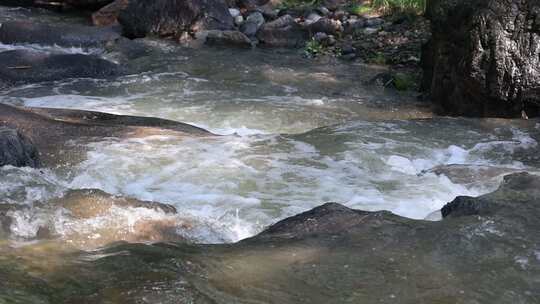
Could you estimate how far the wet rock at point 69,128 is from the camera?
6086 mm

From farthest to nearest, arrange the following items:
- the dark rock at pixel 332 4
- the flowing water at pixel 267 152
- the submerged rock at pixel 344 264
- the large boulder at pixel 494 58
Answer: the dark rock at pixel 332 4, the large boulder at pixel 494 58, the flowing water at pixel 267 152, the submerged rock at pixel 344 264

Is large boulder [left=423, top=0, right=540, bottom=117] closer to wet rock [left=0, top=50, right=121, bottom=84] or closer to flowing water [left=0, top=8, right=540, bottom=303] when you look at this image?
flowing water [left=0, top=8, right=540, bottom=303]

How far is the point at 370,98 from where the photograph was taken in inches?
374

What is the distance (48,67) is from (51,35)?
7.13ft

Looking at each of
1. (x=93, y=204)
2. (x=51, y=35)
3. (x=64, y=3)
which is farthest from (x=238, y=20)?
(x=93, y=204)

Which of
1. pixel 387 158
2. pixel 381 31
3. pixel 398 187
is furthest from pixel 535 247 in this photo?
pixel 381 31

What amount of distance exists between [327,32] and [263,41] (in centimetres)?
118

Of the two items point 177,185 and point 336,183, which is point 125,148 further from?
point 336,183

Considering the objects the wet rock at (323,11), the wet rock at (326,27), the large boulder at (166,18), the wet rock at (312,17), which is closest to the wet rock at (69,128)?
the large boulder at (166,18)

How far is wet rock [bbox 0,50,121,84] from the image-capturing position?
9984 mm

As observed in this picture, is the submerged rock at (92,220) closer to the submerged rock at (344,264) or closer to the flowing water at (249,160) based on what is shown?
the flowing water at (249,160)

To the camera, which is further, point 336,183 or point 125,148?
point 125,148

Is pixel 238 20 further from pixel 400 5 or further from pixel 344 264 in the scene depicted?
pixel 344 264

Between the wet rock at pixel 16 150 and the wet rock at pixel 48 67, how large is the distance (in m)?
4.57
